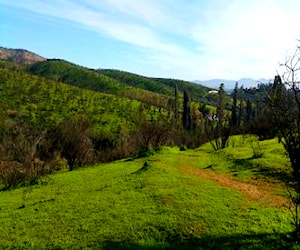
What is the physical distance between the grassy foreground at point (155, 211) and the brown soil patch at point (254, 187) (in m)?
0.05

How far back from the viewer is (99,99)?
5502 inches

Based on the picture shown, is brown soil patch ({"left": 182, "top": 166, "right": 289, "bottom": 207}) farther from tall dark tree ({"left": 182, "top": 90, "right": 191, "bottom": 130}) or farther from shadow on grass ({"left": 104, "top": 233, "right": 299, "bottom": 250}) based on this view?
tall dark tree ({"left": 182, "top": 90, "right": 191, "bottom": 130})

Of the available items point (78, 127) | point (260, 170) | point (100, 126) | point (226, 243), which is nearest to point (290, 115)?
point (226, 243)

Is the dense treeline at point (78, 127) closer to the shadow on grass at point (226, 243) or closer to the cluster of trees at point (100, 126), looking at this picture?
the cluster of trees at point (100, 126)

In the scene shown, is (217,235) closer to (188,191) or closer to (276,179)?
(188,191)

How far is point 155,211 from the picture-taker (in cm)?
2038

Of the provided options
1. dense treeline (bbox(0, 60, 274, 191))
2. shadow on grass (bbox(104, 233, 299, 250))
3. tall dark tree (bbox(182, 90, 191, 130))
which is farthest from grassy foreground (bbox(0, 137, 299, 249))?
tall dark tree (bbox(182, 90, 191, 130))

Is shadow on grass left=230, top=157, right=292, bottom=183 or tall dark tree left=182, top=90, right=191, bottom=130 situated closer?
shadow on grass left=230, top=157, right=292, bottom=183

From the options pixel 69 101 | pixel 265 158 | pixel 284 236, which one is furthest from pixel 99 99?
pixel 284 236

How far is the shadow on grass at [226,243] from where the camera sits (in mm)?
16281

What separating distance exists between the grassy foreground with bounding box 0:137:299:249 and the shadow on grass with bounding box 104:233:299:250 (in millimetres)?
39

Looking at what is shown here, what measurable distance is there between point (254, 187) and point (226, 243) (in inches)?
415

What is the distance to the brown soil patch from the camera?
23.0 m

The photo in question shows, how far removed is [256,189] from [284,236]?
882 centimetres
